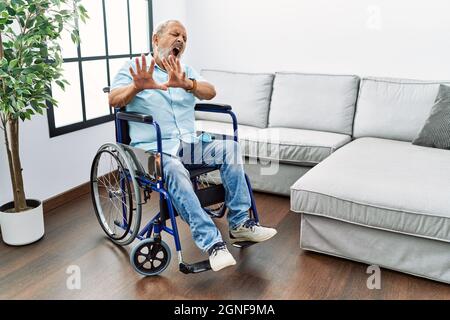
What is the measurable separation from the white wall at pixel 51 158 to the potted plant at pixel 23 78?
0.16 metres

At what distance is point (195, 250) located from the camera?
2.28 m

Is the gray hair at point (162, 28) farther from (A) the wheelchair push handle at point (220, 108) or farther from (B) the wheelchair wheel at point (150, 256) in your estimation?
(B) the wheelchair wheel at point (150, 256)

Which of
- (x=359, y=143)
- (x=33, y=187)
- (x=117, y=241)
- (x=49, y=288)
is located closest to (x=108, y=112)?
(x=33, y=187)

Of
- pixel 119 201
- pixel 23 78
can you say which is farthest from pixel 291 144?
pixel 23 78

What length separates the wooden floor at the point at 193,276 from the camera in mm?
1880

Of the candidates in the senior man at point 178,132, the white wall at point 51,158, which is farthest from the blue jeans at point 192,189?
the white wall at point 51,158

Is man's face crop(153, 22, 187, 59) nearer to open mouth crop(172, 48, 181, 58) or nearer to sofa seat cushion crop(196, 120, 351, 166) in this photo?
open mouth crop(172, 48, 181, 58)

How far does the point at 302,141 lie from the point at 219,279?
119 cm

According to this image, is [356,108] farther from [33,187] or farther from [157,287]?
[33,187]

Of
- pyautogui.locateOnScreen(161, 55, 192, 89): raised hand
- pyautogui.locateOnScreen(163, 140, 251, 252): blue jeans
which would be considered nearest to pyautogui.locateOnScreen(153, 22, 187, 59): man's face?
pyautogui.locateOnScreen(161, 55, 192, 89): raised hand

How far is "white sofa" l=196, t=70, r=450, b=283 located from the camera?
1.94m

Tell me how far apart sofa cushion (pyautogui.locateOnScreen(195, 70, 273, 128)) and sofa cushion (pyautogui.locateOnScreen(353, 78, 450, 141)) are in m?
0.70
